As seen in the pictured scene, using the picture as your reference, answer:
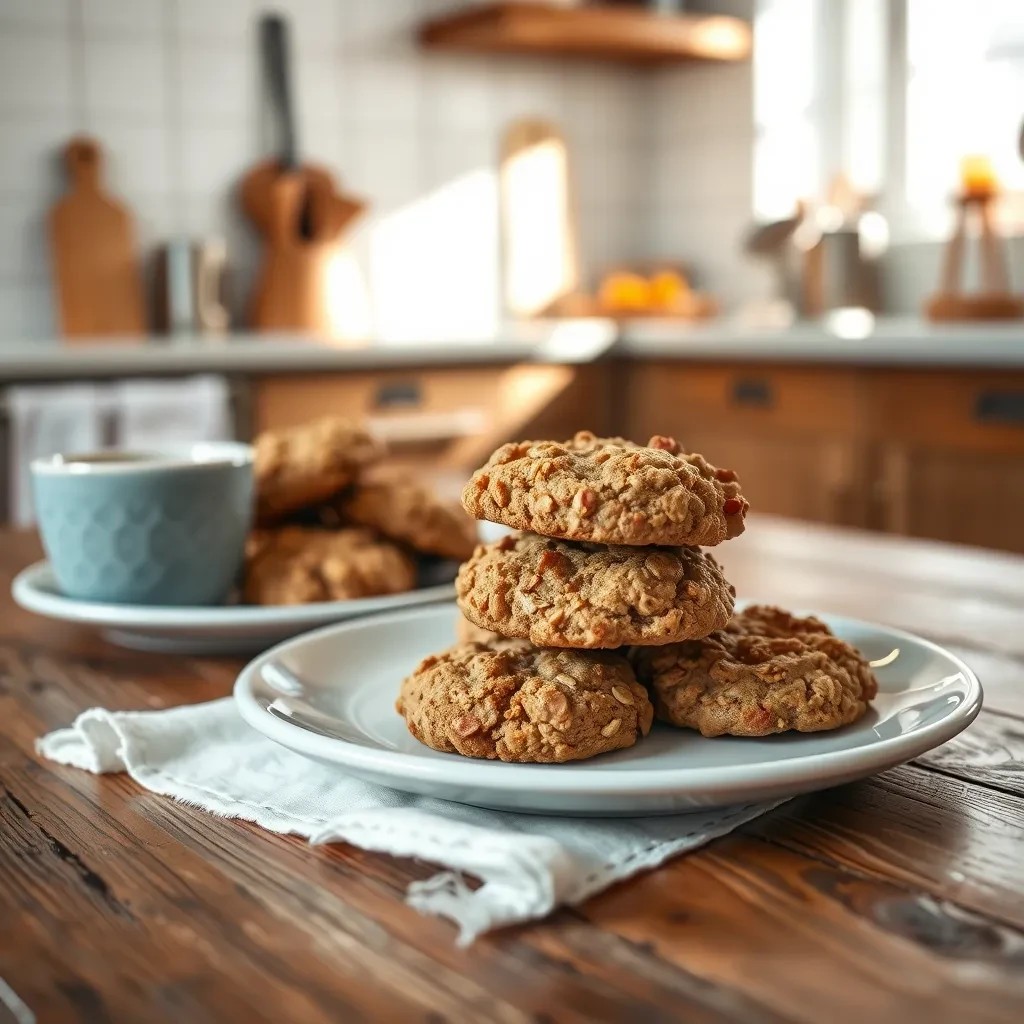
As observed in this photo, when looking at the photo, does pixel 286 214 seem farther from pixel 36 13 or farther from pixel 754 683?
pixel 754 683

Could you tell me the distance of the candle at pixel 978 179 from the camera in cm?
282

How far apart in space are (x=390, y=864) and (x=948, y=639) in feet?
1.85

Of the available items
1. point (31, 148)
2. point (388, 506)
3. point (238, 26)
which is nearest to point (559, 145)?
point (238, 26)

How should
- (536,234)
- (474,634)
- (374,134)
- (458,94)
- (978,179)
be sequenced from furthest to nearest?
1. (536,234)
2. (458,94)
3. (374,134)
4. (978,179)
5. (474,634)

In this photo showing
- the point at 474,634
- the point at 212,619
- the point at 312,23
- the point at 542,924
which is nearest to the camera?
the point at 542,924

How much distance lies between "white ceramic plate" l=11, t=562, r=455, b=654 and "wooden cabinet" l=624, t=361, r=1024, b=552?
1711mm

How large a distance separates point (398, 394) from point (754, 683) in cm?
232

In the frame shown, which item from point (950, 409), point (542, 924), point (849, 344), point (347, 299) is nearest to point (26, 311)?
point (347, 299)

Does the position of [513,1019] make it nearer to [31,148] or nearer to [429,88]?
[31,148]

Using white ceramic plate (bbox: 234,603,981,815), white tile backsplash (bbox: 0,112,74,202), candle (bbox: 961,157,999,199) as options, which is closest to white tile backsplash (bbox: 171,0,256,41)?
white tile backsplash (bbox: 0,112,74,202)

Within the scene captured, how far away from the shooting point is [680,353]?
3029mm

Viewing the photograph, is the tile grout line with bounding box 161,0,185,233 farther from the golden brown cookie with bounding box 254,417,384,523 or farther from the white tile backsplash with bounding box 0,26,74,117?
the golden brown cookie with bounding box 254,417,384,523

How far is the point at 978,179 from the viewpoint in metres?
2.83

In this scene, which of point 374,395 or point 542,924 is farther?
point 374,395
